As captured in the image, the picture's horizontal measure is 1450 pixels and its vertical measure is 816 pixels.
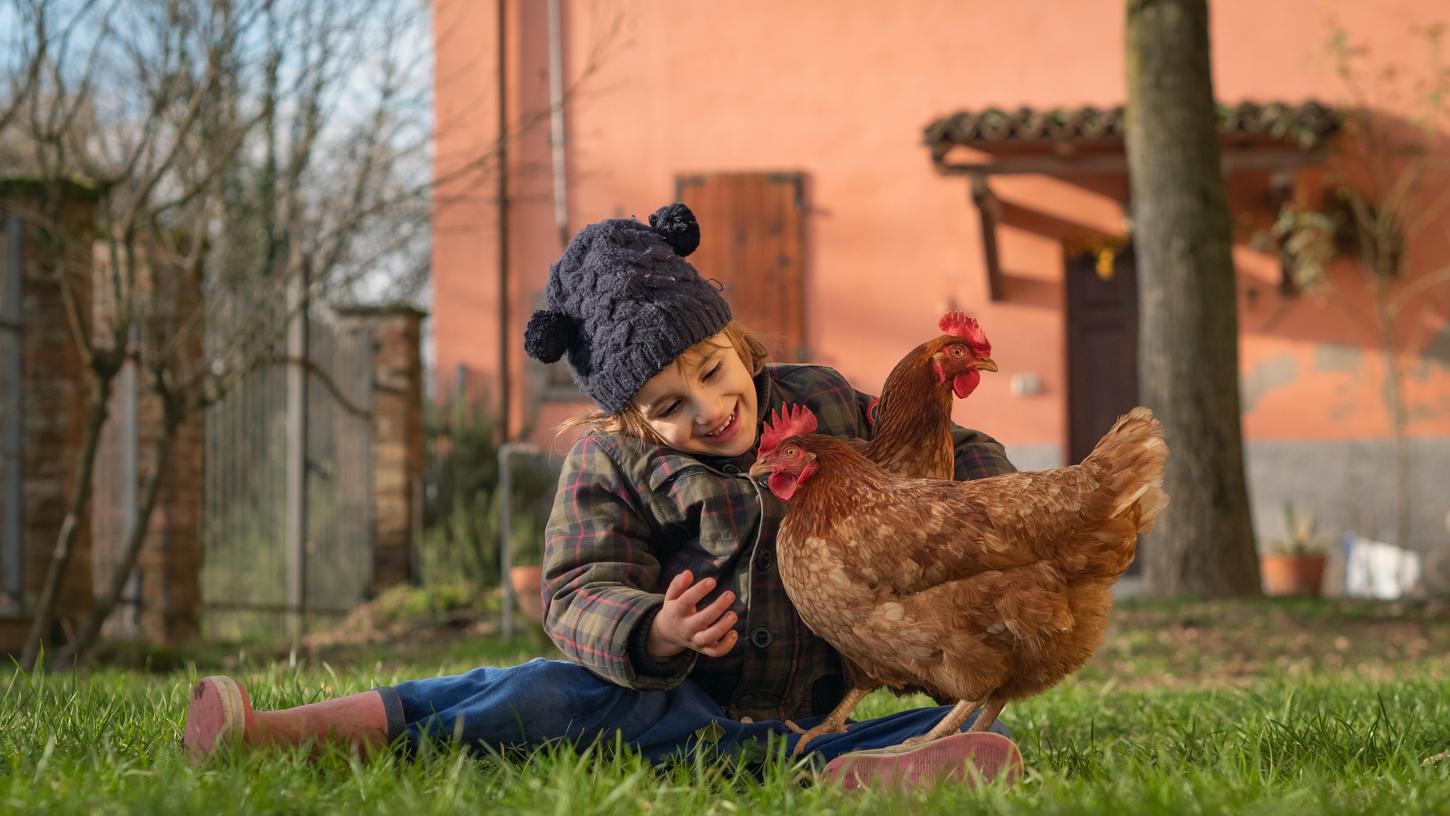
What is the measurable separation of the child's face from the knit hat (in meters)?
0.04

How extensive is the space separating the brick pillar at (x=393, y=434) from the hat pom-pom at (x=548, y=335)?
26.1 ft

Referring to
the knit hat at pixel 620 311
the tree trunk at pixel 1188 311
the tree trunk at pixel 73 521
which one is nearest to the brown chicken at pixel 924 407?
the knit hat at pixel 620 311

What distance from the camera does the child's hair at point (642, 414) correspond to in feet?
10.7

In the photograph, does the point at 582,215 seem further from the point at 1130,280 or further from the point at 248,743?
the point at 248,743

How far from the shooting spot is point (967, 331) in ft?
10.8

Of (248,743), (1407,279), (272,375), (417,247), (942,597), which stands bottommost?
(248,743)

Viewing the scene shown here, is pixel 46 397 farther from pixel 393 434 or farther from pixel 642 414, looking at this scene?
pixel 642 414

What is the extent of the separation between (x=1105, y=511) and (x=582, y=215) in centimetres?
1142

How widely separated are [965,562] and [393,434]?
8798 millimetres

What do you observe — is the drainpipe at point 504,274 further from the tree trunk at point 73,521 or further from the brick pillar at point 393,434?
the tree trunk at point 73,521

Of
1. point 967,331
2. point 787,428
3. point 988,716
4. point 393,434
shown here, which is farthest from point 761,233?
point 988,716

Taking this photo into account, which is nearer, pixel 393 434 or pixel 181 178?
pixel 181 178

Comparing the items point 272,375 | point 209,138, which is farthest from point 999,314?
point 209,138

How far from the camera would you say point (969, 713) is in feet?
9.20
